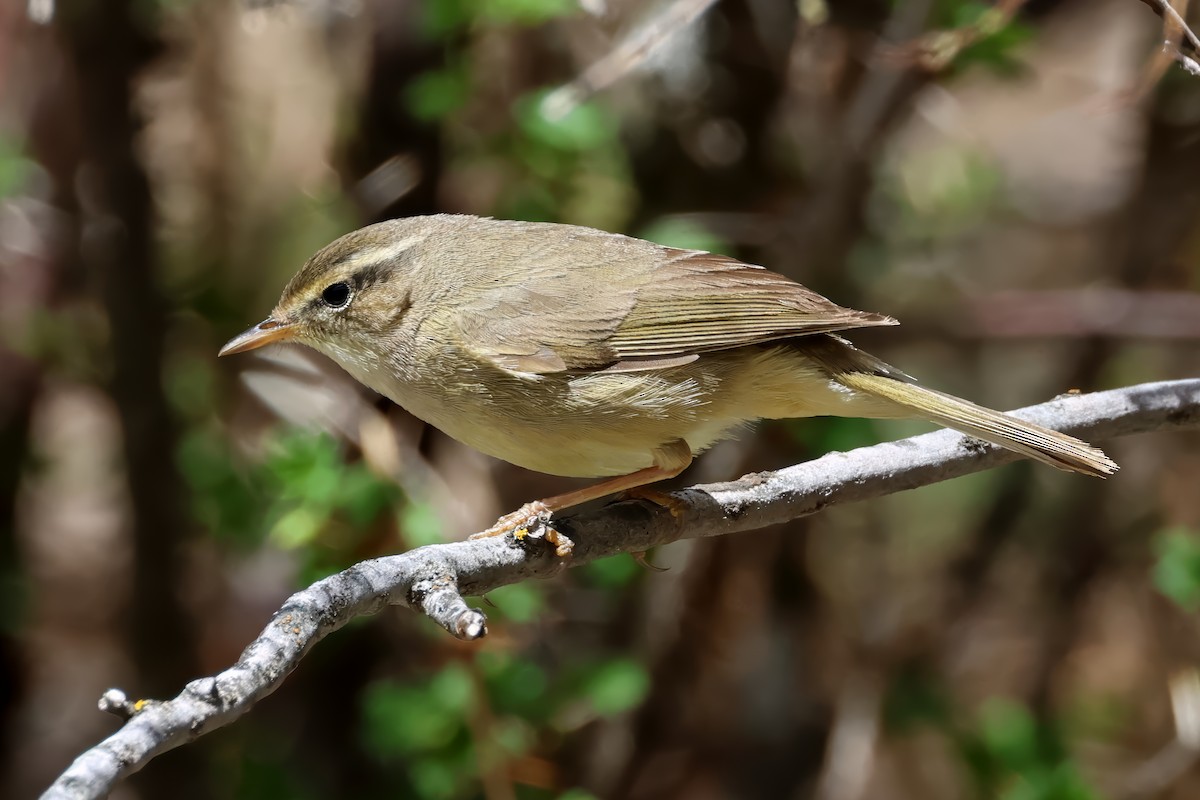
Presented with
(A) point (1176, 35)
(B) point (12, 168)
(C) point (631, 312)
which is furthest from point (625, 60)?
(B) point (12, 168)

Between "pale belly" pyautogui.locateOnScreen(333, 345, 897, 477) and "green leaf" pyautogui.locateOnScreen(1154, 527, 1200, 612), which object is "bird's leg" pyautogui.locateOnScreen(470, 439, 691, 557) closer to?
"pale belly" pyautogui.locateOnScreen(333, 345, 897, 477)

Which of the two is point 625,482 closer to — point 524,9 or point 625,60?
point 625,60

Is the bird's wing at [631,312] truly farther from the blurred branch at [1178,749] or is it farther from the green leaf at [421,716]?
the blurred branch at [1178,749]

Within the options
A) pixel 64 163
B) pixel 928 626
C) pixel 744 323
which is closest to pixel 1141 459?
pixel 928 626

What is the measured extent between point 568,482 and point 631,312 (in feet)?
6.59

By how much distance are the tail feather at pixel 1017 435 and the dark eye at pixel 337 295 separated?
65.0 inches

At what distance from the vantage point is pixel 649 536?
2.93m

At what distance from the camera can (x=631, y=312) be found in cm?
351

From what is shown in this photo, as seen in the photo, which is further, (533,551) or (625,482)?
(625,482)

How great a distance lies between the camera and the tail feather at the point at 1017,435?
113 inches

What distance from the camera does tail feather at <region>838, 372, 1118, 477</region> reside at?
9.41ft

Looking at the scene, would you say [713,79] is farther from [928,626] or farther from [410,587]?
[410,587]

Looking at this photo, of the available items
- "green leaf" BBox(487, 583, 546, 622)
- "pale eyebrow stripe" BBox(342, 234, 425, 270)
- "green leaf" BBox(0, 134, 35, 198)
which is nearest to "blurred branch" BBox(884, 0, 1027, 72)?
"pale eyebrow stripe" BBox(342, 234, 425, 270)

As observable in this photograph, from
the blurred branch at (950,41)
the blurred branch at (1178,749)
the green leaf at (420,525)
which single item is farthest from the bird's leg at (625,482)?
the blurred branch at (1178,749)
